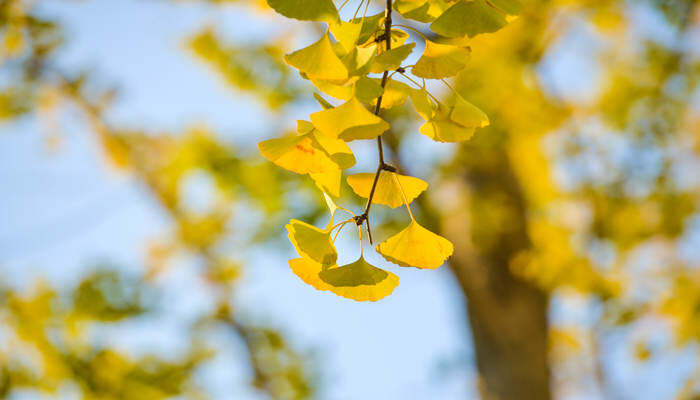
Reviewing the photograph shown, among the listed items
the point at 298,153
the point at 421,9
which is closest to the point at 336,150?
the point at 298,153

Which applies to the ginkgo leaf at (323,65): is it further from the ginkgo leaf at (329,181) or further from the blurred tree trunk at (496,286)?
the blurred tree trunk at (496,286)

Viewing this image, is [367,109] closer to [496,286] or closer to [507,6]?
[507,6]

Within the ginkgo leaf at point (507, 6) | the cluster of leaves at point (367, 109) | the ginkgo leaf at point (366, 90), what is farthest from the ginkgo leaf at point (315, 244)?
the ginkgo leaf at point (507, 6)

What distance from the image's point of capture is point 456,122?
1.27ft

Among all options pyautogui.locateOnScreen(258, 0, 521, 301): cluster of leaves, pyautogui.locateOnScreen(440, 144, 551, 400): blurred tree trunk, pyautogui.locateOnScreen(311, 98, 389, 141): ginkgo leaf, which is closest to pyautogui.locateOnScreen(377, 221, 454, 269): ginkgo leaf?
pyautogui.locateOnScreen(258, 0, 521, 301): cluster of leaves

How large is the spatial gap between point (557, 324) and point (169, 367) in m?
3.18

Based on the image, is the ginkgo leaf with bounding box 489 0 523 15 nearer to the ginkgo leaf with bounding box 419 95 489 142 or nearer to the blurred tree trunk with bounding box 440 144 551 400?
the ginkgo leaf with bounding box 419 95 489 142

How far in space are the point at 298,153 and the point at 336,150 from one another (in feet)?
0.10

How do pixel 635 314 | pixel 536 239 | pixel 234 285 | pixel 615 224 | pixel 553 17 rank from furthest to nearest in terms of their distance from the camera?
pixel 234 285 < pixel 536 239 < pixel 615 224 < pixel 553 17 < pixel 635 314

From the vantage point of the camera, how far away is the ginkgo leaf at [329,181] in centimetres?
42

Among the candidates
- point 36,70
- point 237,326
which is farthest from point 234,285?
point 36,70

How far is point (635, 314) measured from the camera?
2066 mm

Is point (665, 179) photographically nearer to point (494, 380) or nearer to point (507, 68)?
point (507, 68)

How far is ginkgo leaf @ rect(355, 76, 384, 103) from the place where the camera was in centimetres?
33
